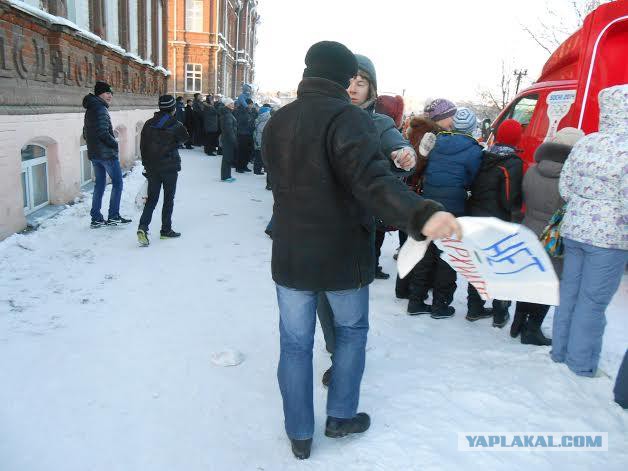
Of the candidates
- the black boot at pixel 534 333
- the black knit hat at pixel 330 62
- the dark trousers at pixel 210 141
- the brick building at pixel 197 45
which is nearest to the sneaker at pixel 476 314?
the black boot at pixel 534 333

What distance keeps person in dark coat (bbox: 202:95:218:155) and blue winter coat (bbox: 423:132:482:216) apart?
41.1 ft

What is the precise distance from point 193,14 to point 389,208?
35979 millimetres

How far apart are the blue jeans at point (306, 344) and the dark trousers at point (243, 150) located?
10646 millimetres

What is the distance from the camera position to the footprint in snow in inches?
126

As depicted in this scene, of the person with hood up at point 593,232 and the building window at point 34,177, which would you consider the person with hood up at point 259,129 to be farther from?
the person with hood up at point 593,232

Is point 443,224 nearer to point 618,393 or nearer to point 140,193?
point 618,393

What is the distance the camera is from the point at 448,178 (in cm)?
387

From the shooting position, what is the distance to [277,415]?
2715 millimetres

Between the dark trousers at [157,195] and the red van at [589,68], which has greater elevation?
the red van at [589,68]

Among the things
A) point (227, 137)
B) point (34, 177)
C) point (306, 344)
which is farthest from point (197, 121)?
point (306, 344)

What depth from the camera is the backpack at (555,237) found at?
3383 millimetres

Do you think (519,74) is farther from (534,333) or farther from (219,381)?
(219,381)

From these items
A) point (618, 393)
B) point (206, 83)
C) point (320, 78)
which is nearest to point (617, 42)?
point (618, 393)

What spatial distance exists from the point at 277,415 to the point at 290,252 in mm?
1092
